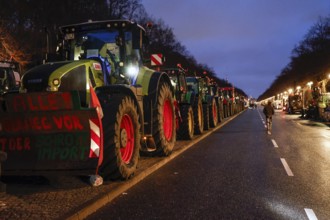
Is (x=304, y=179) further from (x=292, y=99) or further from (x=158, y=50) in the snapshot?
(x=158, y=50)

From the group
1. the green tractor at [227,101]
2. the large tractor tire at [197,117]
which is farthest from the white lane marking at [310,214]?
the green tractor at [227,101]

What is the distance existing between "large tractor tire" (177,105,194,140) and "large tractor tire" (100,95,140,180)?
804 cm

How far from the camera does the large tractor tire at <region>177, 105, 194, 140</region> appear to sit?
17484 millimetres

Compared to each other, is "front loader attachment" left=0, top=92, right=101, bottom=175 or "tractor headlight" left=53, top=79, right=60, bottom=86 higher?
"tractor headlight" left=53, top=79, right=60, bottom=86

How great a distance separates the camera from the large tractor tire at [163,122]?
36.8 feet

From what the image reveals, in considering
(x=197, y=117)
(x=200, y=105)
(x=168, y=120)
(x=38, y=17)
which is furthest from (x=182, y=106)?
(x=38, y=17)

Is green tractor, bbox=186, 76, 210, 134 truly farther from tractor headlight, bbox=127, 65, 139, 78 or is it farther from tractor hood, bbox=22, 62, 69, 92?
tractor hood, bbox=22, 62, 69, 92

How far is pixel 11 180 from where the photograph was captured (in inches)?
355

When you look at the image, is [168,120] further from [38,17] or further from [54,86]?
[38,17]

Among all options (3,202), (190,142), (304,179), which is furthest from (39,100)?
(190,142)

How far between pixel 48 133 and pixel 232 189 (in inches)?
136

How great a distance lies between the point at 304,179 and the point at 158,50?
7050 cm

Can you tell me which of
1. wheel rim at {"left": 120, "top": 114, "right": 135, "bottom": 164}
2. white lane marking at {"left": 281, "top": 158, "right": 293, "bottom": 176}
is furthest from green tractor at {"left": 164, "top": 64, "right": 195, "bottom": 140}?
wheel rim at {"left": 120, "top": 114, "right": 135, "bottom": 164}

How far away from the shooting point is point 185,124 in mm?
17516
